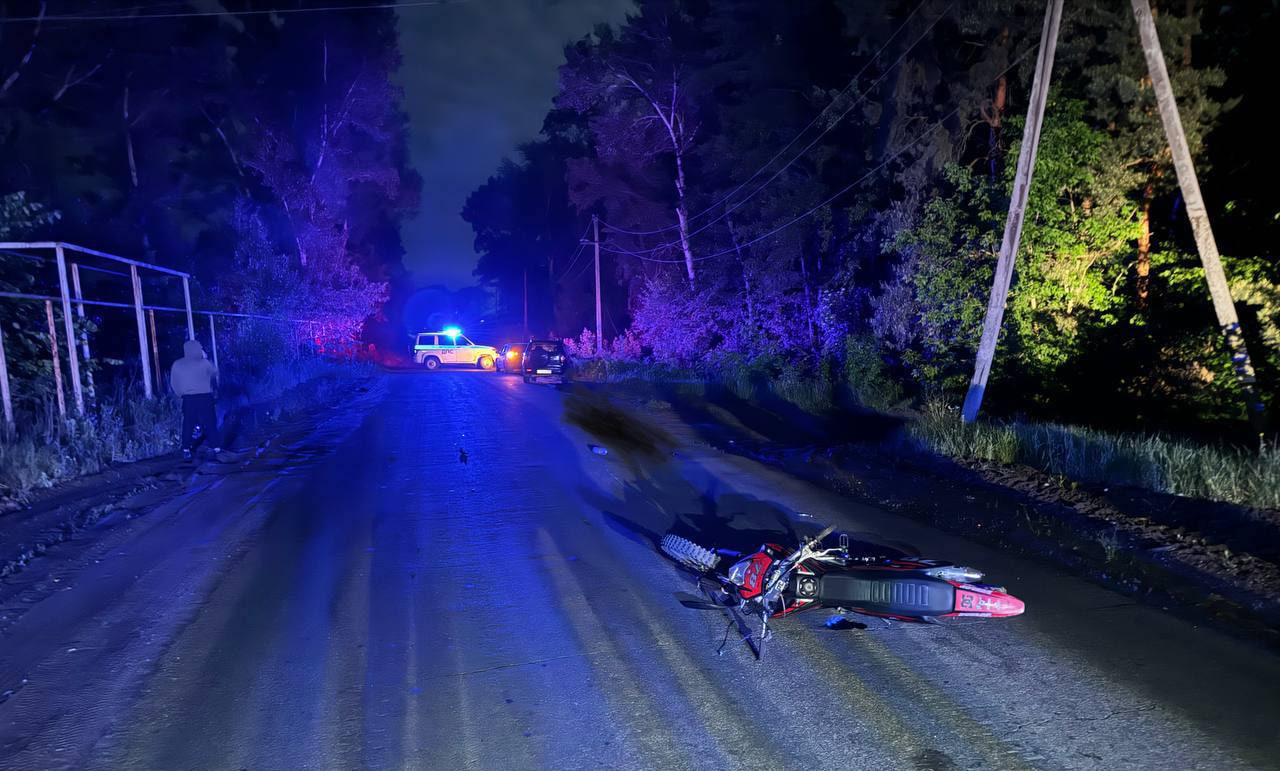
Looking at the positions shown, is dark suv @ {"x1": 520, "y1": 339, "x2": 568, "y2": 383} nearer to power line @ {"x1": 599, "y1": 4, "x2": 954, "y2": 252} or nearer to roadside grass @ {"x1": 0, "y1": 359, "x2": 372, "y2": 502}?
power line @ {"x1": 599, "y1": 4, "x2": 954, "y2": 252}

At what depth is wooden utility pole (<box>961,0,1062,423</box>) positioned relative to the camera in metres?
10.6

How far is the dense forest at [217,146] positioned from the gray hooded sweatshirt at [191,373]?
336 inches

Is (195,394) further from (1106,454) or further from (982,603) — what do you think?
(1106,454)

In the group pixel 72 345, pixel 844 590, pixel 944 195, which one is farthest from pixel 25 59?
pixel 844 590

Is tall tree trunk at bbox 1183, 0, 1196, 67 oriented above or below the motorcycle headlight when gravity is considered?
above

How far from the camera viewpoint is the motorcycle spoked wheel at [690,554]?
5.96 metres

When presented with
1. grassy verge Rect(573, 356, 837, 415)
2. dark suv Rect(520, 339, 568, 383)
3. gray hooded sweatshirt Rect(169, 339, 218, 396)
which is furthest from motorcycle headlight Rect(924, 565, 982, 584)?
dark suv Rect(520, 339, 568, 383)

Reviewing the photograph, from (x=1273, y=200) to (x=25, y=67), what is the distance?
35.4 meters

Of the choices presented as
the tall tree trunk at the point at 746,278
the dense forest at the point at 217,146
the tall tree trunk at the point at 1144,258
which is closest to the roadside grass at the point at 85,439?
the dense forest at the point at 217,146

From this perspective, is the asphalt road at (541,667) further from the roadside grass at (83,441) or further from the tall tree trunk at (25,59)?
the tall tree trunk at (25,59)

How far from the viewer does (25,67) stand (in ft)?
86.2

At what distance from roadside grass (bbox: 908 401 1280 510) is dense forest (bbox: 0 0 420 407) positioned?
1825 centimetres

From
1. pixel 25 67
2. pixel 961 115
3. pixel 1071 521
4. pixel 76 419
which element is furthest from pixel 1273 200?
pixel 25 67

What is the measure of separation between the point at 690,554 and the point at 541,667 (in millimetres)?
1990
